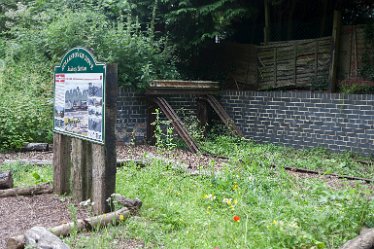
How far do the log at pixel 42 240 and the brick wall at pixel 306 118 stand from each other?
8336 millimetres

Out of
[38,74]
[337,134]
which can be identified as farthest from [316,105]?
[38,74]

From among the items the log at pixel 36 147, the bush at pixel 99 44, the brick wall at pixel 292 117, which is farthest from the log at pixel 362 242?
the bush at pixel 99 44

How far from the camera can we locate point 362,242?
4.72m

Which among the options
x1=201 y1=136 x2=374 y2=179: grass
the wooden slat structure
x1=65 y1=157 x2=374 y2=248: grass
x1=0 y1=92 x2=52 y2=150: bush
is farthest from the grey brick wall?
x1=65 y1=157 x2=374 y2=248: grass

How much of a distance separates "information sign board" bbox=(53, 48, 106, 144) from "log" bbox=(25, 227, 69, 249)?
1344 millimetres

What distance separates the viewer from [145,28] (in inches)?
574

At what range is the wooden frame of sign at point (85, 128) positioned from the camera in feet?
18.1

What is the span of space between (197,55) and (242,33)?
1.63 meters

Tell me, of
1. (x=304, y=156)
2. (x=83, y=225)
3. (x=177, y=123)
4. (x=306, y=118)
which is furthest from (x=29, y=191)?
(x=306, y=118)

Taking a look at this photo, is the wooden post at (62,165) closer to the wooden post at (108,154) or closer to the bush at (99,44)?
the wooden post at (108,154)

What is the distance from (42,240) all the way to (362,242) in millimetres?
2813

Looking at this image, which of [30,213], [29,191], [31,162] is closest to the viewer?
[30,213]

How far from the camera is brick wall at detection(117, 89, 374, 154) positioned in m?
11.2

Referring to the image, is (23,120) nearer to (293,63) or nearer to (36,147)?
(36,147)
